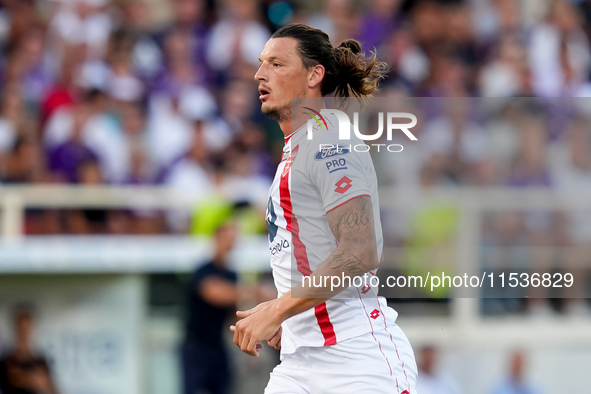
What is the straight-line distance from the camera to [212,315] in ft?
25.2

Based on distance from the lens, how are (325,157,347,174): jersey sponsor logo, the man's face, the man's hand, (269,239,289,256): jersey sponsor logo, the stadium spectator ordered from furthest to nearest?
the stadium spectator, the man's face, (269,239,289,256): jersey sponsor logo, (325,157,347,174): jersey sponsor logo, the man's hand

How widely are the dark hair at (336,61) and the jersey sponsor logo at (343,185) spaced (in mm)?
700

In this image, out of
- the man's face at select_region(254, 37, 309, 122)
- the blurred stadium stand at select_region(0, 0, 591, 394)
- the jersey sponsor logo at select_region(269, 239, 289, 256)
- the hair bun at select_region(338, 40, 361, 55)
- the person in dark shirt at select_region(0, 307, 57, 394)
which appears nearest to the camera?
the jersey sponsor logo at select_region(269, 239, 289, 256)

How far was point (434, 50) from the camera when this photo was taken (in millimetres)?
9977

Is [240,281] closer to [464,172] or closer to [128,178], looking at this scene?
[128,178]

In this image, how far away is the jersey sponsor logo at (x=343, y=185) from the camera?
10.6ft

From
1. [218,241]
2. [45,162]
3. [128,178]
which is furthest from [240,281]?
[45,162]

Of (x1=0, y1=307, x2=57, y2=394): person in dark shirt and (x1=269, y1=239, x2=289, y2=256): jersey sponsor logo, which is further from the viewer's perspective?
(x1=0, y1=307, x2=57, y2=394): person in dark shirt

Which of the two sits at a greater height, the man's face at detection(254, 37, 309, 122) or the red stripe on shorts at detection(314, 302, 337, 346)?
the man's face at detection(254, 37, 309, 122)

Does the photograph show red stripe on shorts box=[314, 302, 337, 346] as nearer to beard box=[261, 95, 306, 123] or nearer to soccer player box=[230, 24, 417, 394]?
soccer player box=[230, 24, 417, 394]

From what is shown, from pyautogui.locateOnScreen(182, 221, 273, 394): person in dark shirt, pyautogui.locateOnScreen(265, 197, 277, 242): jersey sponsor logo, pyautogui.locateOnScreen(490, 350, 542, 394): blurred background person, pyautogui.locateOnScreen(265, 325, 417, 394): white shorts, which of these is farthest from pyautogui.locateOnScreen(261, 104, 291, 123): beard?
pyautogui.locateOnScreen(490, 350, 542, 394): blurred background person

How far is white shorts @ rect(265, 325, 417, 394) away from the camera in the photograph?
3.40 meters

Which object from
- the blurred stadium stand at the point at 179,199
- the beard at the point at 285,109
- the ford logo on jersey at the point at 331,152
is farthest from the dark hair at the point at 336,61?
the blurred stadium stand at the point at 179,199

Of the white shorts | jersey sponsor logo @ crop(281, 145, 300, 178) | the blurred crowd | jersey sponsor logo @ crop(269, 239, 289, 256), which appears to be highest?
the blurred crowd
